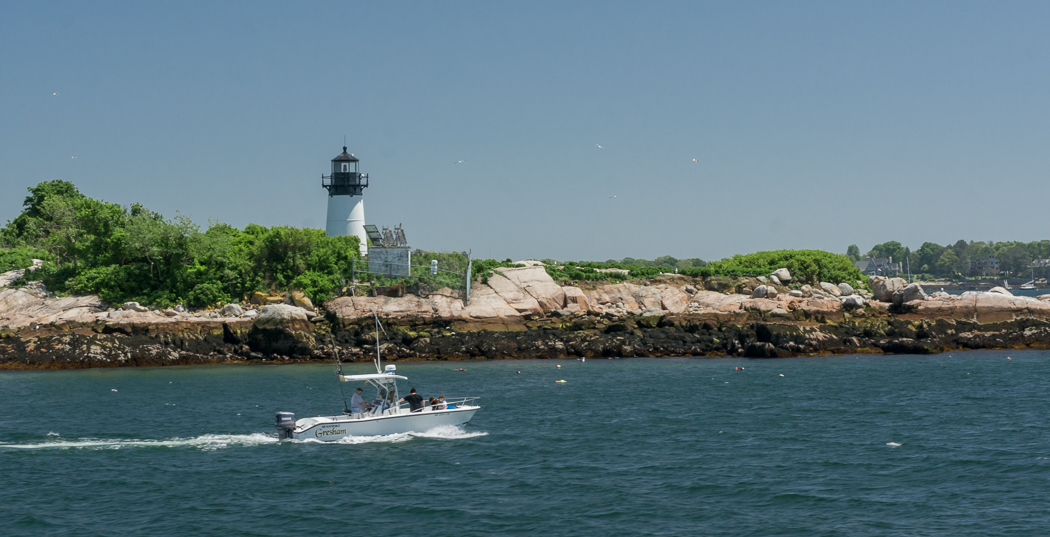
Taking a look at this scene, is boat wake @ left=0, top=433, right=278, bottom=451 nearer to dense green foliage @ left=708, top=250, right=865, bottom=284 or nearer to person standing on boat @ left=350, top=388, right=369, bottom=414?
person standing on boat @ left=350, top=388, right=369, bottom=414

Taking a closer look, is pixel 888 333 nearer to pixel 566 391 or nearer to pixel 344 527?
pixel 566 391

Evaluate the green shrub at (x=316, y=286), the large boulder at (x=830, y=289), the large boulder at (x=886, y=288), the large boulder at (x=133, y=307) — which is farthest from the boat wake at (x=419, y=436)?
the large boulder at (x=830, y=289)

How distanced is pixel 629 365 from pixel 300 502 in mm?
32061

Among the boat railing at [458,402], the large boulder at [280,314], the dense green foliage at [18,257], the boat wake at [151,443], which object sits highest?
the dense green foliage at [18,257]

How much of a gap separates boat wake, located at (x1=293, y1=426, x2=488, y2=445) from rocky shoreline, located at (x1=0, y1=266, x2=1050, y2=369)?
78.7ft

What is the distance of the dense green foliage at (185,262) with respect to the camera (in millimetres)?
64750

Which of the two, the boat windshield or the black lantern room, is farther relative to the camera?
the black lantern room

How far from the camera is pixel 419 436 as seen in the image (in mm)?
31531

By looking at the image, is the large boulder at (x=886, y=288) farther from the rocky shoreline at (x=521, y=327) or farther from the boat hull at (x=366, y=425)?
the boat hull at (x=366, y=425)

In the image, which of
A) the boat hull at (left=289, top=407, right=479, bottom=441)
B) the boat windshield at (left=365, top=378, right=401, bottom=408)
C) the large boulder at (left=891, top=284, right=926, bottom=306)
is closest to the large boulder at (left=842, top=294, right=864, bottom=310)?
the large boulder at (left=891, top=284, right=926, bottom=306)

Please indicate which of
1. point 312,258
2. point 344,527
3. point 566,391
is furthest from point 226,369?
point 344,527

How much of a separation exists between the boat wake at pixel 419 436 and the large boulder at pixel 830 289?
48.5 metres

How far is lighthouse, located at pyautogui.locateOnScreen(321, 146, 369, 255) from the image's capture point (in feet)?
243

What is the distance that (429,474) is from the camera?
2605cm
